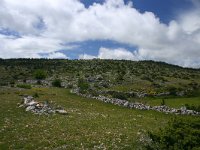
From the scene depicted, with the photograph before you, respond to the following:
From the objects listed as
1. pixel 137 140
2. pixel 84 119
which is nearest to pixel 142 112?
pixel 84 119

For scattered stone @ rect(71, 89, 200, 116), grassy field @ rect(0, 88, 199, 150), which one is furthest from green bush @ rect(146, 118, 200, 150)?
scattered stone @ rect(71, 89, 200, 116)

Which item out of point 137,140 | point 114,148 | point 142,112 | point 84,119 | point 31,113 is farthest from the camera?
point 142,112

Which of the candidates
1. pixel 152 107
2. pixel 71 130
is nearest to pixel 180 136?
pixel 71 130

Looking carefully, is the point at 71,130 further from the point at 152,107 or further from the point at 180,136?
the point at 152,107

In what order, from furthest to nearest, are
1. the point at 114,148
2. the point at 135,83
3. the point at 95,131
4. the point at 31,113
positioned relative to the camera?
the point at 135,83 → the point at 31,113 → the point at 95,131 → the point at 114,148

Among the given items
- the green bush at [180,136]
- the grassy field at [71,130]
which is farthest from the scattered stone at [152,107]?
the green bush at [180,136]

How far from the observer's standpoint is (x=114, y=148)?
27.7 meters

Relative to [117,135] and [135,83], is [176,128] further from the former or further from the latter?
[135,83]

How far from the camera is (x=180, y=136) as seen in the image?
21.3 metres

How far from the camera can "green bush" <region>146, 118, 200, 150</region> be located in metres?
20.4

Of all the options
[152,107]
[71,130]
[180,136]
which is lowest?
[71,130]

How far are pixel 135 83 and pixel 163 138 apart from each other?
8969cm

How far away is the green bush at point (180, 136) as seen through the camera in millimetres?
20406

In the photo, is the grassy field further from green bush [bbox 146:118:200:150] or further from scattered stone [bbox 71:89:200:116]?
scattered stone [bbox 71:89:200:116]
